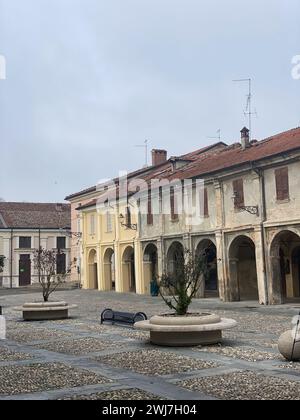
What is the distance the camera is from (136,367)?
934 centimetres

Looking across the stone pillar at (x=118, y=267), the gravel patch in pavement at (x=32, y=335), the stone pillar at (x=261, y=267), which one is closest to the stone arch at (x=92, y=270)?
the stone pillar at (x=118, y=267)

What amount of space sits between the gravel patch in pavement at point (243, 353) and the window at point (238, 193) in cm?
1456

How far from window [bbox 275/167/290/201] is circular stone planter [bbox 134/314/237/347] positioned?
40.6 feet

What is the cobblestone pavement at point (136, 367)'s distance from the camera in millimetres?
7324

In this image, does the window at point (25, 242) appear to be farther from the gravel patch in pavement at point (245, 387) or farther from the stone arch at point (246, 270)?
the gravel patch in pavement at point (245, 387)

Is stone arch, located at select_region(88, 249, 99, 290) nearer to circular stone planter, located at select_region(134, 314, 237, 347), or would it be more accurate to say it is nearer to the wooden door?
the wooden door

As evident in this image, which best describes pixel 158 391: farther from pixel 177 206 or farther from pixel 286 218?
pixel 177 206

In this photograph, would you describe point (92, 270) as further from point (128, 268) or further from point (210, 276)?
point (210, 276)

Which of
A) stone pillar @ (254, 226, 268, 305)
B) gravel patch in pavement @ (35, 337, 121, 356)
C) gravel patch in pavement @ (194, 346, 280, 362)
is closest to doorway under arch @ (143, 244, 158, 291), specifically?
stone pillar @ (254, 226, 268, 305)

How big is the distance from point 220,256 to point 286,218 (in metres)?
4.64

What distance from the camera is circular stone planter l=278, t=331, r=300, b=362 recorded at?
9438 mm

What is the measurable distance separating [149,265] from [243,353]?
2425 centimetres
